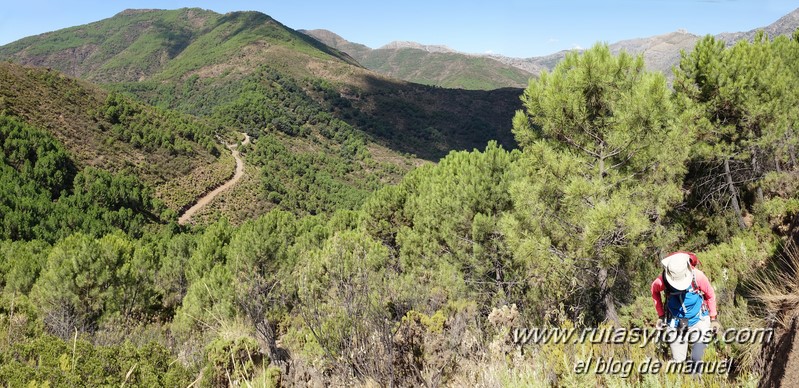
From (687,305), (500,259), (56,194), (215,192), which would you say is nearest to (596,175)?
(687,305)

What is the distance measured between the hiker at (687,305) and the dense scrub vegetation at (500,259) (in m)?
0.20

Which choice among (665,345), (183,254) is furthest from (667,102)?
(183,254)

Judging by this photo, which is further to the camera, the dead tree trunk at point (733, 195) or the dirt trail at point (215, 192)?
the dirt trail at point (215, 192)

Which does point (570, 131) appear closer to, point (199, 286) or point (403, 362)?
point (403, 362)

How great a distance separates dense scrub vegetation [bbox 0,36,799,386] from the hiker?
20cm

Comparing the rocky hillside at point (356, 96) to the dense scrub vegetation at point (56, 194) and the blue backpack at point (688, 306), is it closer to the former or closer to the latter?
the dense scrub vegetation at point (56, 194)

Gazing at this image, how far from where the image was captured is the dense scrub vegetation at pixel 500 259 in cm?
416

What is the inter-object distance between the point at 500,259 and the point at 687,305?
6.96 metres

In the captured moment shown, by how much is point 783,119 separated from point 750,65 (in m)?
1.61

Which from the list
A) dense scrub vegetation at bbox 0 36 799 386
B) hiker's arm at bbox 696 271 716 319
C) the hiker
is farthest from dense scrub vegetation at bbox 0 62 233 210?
hiker's arm at bbox 696 271 716 319

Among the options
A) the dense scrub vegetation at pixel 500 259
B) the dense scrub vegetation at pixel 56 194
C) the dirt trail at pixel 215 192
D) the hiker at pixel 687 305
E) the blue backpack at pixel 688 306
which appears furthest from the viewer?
the dirt trail at pixel 215 192

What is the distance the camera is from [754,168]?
37.7 feet

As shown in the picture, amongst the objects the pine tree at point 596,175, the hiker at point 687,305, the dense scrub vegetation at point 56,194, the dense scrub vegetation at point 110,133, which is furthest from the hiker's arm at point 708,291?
the dense scrub vegetation at point 110,133

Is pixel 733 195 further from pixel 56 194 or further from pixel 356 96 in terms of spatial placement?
pixel 356 96
